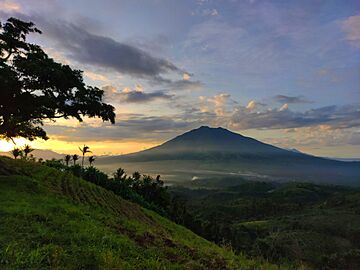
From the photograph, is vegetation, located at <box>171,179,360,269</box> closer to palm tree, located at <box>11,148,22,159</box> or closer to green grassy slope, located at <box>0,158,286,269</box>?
palm tree, located at <box>11,148,22,159</box>

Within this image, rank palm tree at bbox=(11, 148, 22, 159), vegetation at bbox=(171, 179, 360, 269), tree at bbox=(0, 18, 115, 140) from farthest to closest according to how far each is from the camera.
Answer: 1. vegetation at bbox=(171, 179, 360, 269)
2. palm tree at bbox=(11, 148, 22, 159)
3. tree at bbox=(0, 18, 115, 140)

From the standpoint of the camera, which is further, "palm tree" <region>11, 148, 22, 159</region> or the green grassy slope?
"palm tree" <region>11, 148, 22, 159</region>

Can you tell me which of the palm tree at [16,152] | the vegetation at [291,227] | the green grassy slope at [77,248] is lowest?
the vegetation at [291,227]

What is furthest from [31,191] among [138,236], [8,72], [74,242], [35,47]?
[74,242]

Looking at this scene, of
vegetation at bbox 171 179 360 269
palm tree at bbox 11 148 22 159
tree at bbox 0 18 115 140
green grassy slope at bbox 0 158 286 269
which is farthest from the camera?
vegetation at bbox 171 179 360 269

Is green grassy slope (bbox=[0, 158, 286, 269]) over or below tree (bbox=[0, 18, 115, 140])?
below

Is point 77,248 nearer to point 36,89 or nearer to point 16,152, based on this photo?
point 36,89

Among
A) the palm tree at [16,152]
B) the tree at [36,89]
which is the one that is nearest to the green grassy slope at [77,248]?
the tree at [36,89]

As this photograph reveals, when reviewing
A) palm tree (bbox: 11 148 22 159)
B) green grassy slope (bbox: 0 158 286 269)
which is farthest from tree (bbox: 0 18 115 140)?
palm tree (bbox: 11 148 22 159)

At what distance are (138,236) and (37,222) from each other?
3.47 m

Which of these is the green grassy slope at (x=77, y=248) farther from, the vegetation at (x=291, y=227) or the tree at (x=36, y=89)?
the vegetation at (x=291, y=227)

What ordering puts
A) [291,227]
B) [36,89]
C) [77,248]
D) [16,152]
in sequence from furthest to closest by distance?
1. [291,227]
2. [16,152]
3. [36,89]
4. [77,248]

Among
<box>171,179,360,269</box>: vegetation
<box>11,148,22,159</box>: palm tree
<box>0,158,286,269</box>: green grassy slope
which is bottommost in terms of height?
<box>171,179,360,269</box>: vegetation

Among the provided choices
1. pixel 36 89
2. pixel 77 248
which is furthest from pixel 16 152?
pixel 77 248
